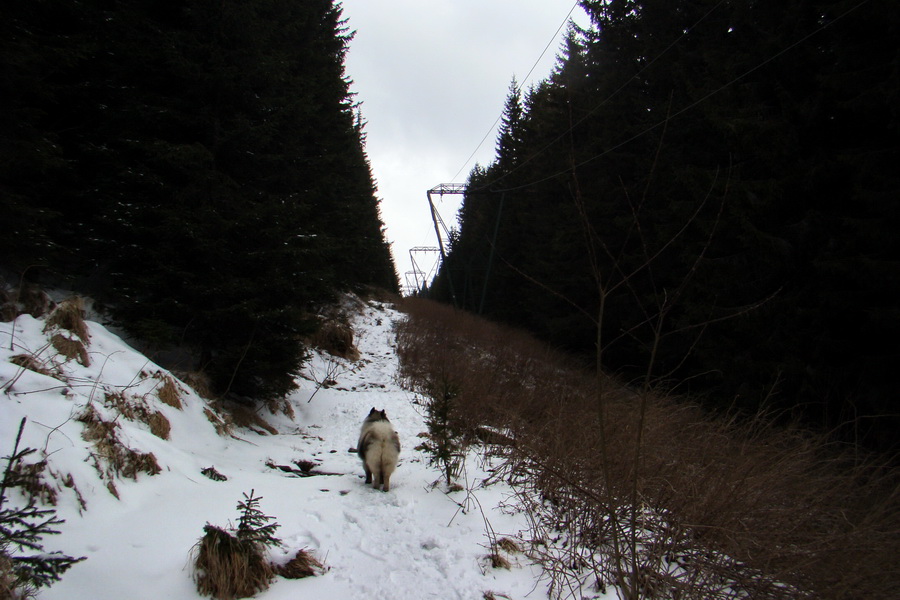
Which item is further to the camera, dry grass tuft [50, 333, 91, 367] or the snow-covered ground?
dry grass tuft [50, 333, 91, 367]

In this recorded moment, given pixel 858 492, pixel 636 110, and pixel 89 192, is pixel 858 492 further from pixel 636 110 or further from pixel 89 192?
pixel 636 110

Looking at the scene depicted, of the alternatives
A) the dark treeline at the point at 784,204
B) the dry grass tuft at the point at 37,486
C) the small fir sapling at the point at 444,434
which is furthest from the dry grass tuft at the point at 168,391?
the dark treeline at the point at 784,204

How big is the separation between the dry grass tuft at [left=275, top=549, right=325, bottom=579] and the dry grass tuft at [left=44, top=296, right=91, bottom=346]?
3.89 meters

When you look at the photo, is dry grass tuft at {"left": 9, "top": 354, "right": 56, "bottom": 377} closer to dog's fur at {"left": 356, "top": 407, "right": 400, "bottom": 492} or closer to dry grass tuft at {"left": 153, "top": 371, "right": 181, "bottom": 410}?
dry grass tuft at {"left": 153, "top": 371, "right": 181, "bottom": 410}

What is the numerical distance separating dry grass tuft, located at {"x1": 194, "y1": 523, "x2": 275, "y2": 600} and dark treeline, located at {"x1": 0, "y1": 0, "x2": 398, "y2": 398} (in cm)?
420

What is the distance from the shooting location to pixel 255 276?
7.46 m

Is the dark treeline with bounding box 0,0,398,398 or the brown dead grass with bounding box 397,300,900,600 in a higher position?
the dark treeline with bounding box 0,0,398,398

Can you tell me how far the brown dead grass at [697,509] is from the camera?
250 cm

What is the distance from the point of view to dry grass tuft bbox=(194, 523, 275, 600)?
2.76 metres

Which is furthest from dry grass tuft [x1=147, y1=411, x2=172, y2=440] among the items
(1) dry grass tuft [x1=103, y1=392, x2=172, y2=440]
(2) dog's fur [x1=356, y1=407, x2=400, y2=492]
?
(2) dog's fur [x1=356, y1=407, x2=400, y2=492]

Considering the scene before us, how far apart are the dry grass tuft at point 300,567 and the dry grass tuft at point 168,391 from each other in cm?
344

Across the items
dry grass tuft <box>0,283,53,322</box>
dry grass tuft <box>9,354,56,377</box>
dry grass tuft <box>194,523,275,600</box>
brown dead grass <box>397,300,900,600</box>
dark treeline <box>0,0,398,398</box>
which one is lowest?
brown dead grass <box>397,300,900,600</box>

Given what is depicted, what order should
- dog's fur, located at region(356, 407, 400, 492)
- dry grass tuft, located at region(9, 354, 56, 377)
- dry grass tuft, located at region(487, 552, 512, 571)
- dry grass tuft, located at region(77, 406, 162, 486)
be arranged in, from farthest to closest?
dog's fur, located at region(356, 407, 400, 492) → dry grass tuft, located at region(9, 354, 56, 377) → dry grass tuft, located at region(77, 406, 162, 486) → dry grass tuft, located at region(487, 552, 512, 571)

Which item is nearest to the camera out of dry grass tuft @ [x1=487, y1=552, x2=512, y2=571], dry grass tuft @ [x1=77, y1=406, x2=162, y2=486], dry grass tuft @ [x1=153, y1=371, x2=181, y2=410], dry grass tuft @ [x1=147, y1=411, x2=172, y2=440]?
dry grass tuft @ [x1=487, y1=552, x2=512, y2=571]
